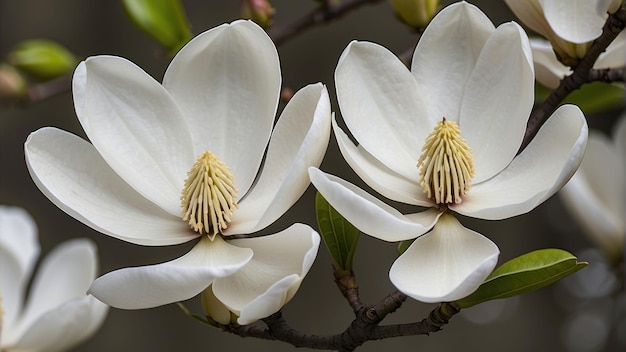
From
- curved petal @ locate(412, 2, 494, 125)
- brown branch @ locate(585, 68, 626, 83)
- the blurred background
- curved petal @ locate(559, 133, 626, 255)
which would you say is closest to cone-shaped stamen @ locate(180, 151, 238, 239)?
curved petal @ locate(412, 2, 494, 125)

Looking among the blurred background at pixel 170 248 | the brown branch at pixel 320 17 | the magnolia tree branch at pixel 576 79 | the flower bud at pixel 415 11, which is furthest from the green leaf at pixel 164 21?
the blurred background at pixel 170 248

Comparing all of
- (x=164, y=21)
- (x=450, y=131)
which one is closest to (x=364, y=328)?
(x=450, y=131)

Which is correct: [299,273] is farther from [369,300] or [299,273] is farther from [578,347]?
[578,347]

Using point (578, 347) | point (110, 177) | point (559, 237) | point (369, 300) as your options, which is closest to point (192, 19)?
point (369, 300)

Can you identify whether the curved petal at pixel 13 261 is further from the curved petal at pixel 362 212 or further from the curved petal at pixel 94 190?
the curved petal at pixel 362 212

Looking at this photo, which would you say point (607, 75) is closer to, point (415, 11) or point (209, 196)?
point (415, 11)

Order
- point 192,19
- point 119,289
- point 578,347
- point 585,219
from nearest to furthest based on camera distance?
point 119,289 < point 585,219 < point 192,19 < point 578,347
